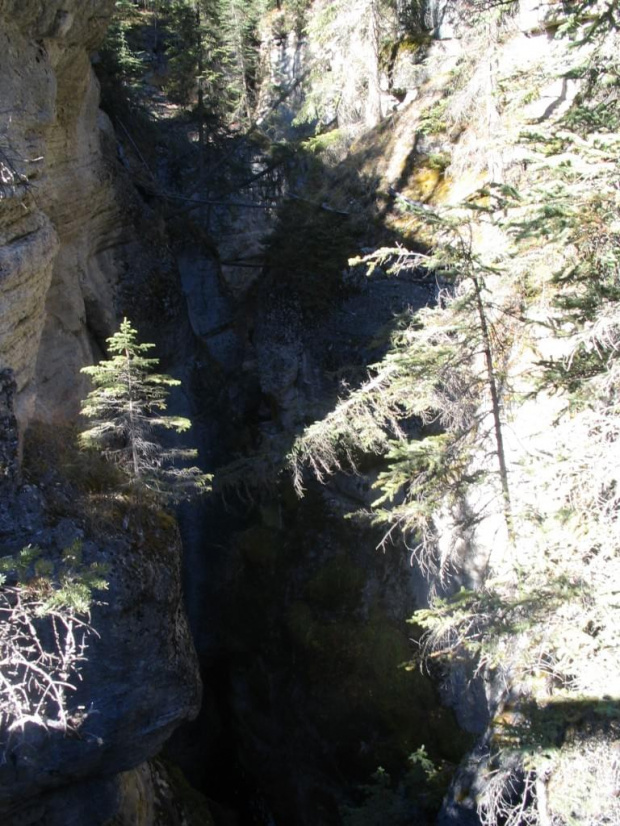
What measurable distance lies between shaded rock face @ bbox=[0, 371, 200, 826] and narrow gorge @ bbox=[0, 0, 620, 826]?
0.14 feet

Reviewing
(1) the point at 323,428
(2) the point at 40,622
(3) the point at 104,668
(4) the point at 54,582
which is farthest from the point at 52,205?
(3) the point at 104,668

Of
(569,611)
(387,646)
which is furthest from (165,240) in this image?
(569,611)

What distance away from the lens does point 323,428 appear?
9383 millimetres

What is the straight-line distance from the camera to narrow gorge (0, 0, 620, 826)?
6281mm

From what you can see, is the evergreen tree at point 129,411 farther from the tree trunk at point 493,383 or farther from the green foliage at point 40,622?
the tree trunk at point 493,383

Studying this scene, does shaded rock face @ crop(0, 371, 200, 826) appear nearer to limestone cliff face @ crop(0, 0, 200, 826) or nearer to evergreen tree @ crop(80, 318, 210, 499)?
limestone cliff face @ crop(0, 0, 200, 826)

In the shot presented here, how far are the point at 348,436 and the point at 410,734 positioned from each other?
620 cm

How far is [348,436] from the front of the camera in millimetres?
10297

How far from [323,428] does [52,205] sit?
6.91 meters

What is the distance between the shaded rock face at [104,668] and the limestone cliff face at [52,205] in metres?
1.44

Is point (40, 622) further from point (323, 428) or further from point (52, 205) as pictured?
point (52, 205)

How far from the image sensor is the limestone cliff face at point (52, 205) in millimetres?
8586

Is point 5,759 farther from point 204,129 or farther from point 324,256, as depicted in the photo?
point 204,129

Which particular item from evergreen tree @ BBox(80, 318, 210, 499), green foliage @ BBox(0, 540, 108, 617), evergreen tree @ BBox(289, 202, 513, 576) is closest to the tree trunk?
evergreen tree @ BBox(289, 202, 513, 576)
